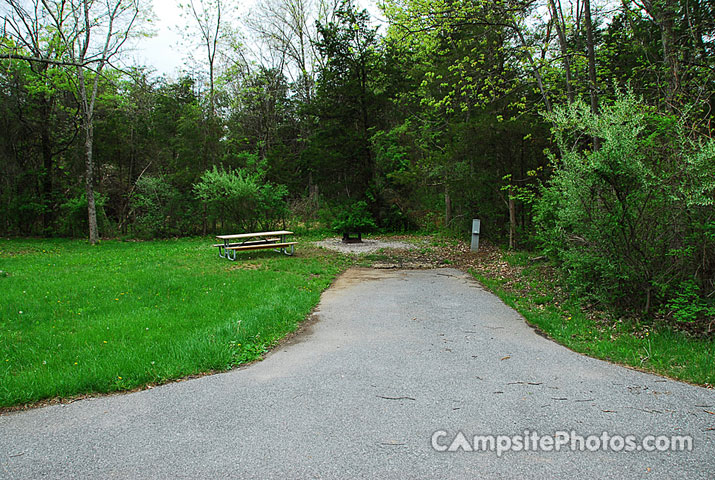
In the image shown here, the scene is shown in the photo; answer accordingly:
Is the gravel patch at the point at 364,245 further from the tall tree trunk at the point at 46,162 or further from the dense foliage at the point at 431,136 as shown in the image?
the tall tree trunk at the point at 46,162

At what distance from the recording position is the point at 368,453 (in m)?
2.58

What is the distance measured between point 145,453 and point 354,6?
1830 centimetres

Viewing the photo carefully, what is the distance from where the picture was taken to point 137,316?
18.9 ft

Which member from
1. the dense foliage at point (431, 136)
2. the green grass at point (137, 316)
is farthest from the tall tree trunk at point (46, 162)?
the green grass at point (137, 316)

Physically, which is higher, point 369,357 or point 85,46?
point 85,46

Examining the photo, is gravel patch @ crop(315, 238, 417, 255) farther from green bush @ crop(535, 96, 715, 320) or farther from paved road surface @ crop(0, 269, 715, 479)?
paved road surface @ crop(0, 269, 715, 479)

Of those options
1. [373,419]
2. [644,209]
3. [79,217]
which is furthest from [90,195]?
[644,209]

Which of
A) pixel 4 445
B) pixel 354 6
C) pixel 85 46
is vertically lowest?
pixel 4 445

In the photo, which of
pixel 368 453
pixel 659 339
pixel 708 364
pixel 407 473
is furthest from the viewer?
pixel 659 339

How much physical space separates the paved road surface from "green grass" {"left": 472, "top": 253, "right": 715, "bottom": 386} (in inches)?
10.5

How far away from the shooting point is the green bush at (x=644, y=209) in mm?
4543

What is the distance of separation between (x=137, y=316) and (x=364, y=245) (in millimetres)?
9615

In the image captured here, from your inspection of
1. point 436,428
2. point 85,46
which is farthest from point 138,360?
point 85,46

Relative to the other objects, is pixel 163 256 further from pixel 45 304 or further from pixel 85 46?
pixel 85 46
